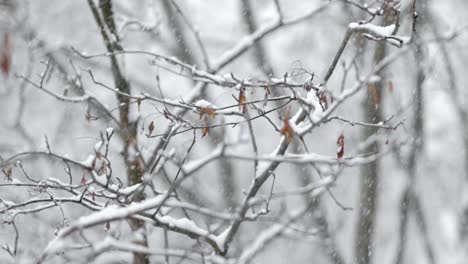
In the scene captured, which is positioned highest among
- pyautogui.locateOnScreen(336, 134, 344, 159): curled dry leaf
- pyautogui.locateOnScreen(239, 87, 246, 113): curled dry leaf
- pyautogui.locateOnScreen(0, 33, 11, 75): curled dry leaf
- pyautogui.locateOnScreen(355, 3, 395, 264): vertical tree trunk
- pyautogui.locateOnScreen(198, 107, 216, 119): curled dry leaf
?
pyautogui.locateOnScreen(355, 3, 395, 264): vertical tree trunk

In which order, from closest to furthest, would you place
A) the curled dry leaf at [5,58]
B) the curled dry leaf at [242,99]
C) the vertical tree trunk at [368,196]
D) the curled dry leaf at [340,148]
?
the curled dry leaf at [340,148], the curled dry leaf at [242,99], the curled dry leaf at [5,58], the vertical tree trunk at [368,196]

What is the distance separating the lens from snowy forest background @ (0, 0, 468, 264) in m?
4.07

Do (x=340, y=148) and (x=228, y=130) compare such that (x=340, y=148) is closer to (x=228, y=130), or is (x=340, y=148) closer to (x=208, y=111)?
(x=208, y=111)

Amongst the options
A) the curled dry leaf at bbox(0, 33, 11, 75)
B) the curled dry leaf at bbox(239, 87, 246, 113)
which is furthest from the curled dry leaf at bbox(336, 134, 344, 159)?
the curled dry leaf at bbox(0, 33, 11, 75)

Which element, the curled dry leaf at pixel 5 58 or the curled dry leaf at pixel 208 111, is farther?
the curled dry leaf at pixel 5 58

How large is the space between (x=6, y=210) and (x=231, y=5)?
1624cm

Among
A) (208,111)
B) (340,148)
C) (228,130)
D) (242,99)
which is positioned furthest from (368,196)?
(208,111)

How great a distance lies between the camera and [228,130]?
1014 centimetres

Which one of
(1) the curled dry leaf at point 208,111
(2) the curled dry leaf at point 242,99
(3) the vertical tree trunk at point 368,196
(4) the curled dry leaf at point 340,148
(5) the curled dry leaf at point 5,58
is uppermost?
(3) the vertical tree trunk at point 368,196

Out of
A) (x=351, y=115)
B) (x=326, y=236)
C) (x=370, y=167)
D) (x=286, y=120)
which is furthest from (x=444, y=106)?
(x=286, y=120)

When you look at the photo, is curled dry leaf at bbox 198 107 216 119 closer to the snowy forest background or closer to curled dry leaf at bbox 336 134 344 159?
the snowy forest background

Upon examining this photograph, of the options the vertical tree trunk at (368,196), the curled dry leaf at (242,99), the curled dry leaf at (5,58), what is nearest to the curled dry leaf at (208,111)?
the curled dry leaf at (242,99)

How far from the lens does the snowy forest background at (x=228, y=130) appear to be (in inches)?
160

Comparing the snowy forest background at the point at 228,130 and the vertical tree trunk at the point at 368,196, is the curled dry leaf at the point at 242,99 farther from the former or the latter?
the vertical tree trunk at the point at 368,196
